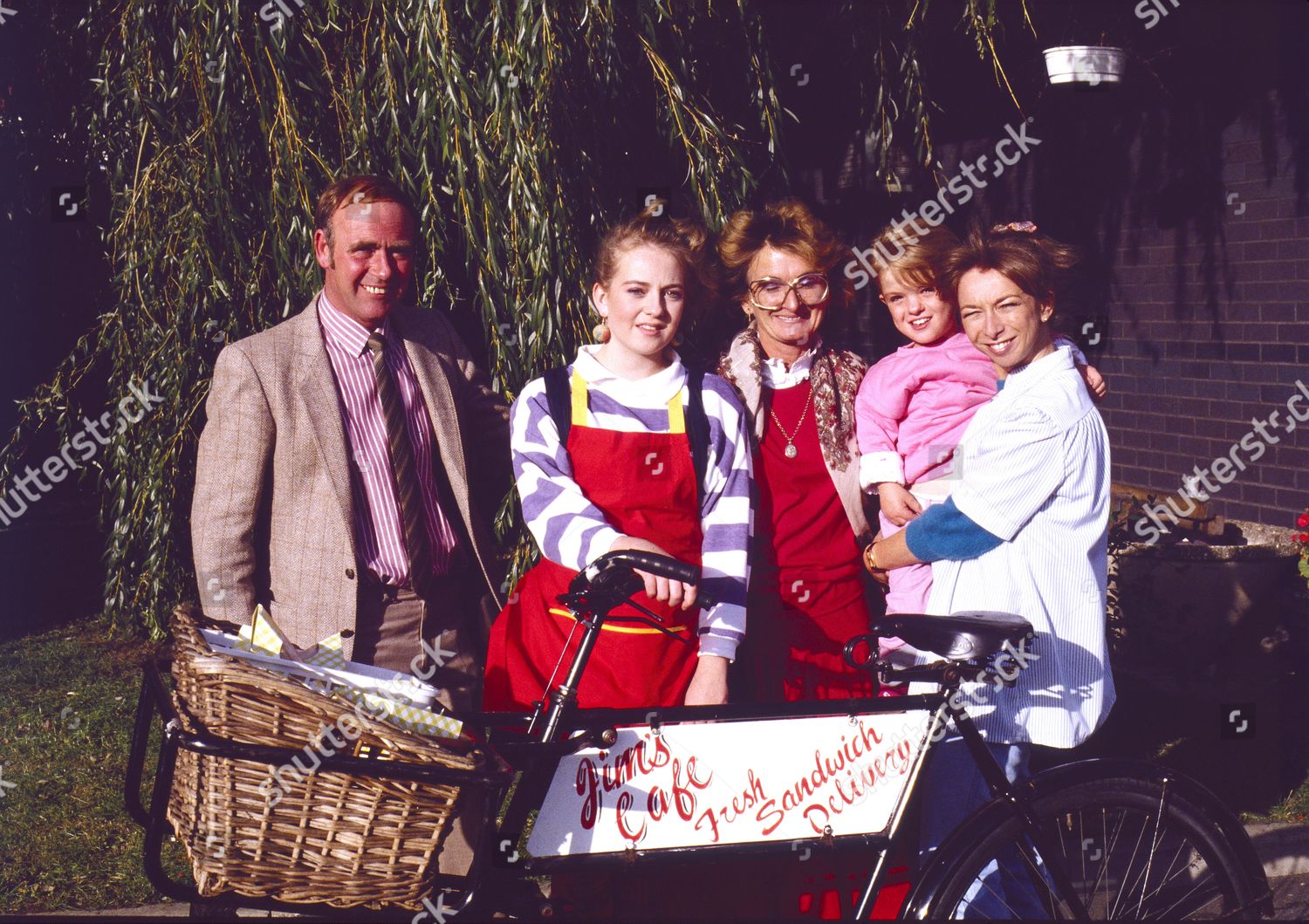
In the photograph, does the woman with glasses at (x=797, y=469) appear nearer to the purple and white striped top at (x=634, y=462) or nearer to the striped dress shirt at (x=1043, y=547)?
the purple and white striped top at (x=634, y=462)

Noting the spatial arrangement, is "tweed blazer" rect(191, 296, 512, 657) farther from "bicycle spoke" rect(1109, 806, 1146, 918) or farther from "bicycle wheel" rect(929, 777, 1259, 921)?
"bicycle spoke" rect(1109, 806, 1146, 918)

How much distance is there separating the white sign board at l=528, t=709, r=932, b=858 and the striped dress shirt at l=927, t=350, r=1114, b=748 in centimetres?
42

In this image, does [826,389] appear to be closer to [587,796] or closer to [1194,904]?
[587,796]

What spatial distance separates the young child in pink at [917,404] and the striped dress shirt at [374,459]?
1143 millimetres

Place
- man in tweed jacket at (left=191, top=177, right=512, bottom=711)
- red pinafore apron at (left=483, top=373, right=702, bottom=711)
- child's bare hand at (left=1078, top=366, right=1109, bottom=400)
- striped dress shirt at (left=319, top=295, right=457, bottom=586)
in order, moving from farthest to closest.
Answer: child's bare hand at (left=1078, top=366, right=1109, bottom=400), striped dress shirt at (left=319, top=295, right=457, bottom=586), man in tweed jacket at (left=191, top=177, right=512, bottom=711), red pinafore apron at (left=483, top=373, right=702, bottom=711)

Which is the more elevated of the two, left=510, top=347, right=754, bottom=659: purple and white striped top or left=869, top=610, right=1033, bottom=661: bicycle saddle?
left=510, top=347, right=754, bottom=659: purple and white striped top

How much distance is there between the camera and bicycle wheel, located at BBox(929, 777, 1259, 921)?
277cm

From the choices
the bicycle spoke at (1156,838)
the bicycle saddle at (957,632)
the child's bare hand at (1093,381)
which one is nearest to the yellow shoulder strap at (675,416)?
the bicycle saddle at (957,632)

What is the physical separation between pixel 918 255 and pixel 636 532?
1.03m

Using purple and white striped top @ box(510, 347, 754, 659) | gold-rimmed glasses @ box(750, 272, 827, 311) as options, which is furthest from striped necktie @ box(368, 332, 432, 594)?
gold-rimmed glasses @ box(750, 272, 827, 311)

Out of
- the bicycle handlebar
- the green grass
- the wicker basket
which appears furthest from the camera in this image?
the green grass

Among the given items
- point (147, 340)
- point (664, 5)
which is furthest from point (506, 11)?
point (147, 340)

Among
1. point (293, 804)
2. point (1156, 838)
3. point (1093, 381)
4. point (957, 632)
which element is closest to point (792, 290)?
point (1093, 381)

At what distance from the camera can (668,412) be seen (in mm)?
2998
